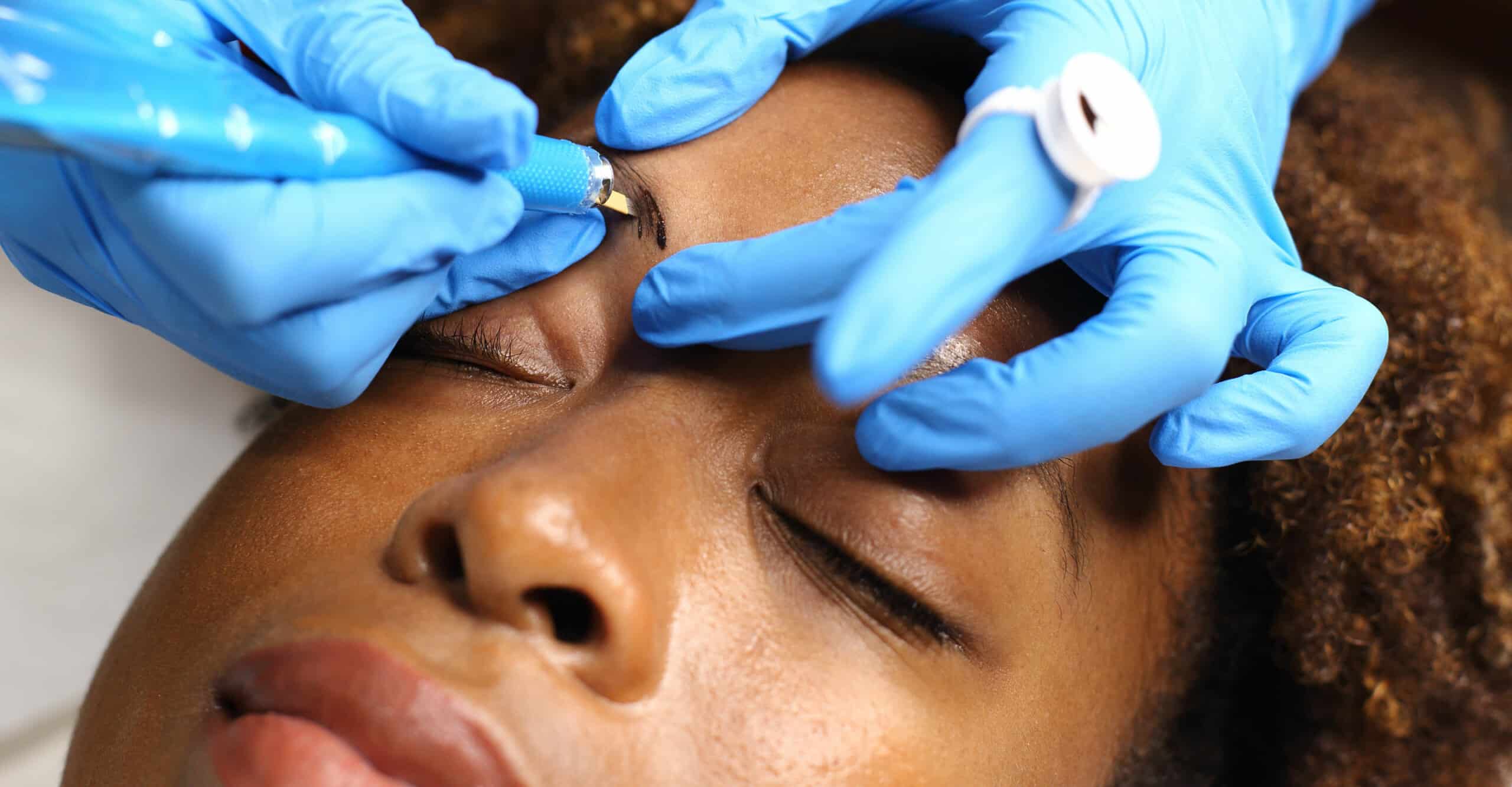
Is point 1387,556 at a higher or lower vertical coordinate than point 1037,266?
lower

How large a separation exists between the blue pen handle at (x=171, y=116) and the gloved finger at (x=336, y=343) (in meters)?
0.11

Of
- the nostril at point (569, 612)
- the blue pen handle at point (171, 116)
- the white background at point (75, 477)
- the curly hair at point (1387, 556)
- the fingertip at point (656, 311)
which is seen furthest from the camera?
the white background at point (75, 477)

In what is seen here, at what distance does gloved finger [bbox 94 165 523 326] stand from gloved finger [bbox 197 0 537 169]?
0.04 metres

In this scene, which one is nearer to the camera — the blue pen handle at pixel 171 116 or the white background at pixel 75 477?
the blue pen handle at pixel 171 116

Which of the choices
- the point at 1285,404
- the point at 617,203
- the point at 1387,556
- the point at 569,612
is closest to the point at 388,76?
the point at 617,203

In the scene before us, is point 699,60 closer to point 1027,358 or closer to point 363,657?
point 1027,358

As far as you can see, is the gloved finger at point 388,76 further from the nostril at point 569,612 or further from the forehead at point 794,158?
the nostril at point 569,612

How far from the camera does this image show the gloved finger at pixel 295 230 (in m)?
0.71

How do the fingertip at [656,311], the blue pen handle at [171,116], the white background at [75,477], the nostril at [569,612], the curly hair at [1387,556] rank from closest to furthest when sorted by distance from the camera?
the blue pen handle at [171,116] < the nostril at [569,612] < the fingertip at [656,311] < the curly hair at [1387,556] < the white background at [75,477]

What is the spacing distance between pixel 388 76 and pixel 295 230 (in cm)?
15

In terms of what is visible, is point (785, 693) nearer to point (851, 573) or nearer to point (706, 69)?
point (851, 573)

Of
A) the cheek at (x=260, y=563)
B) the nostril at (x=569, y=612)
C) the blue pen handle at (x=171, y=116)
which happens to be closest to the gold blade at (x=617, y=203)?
the blue pen handle at (x=171, y=116)

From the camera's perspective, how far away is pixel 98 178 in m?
0.75

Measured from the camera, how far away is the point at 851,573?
2.70 ft
